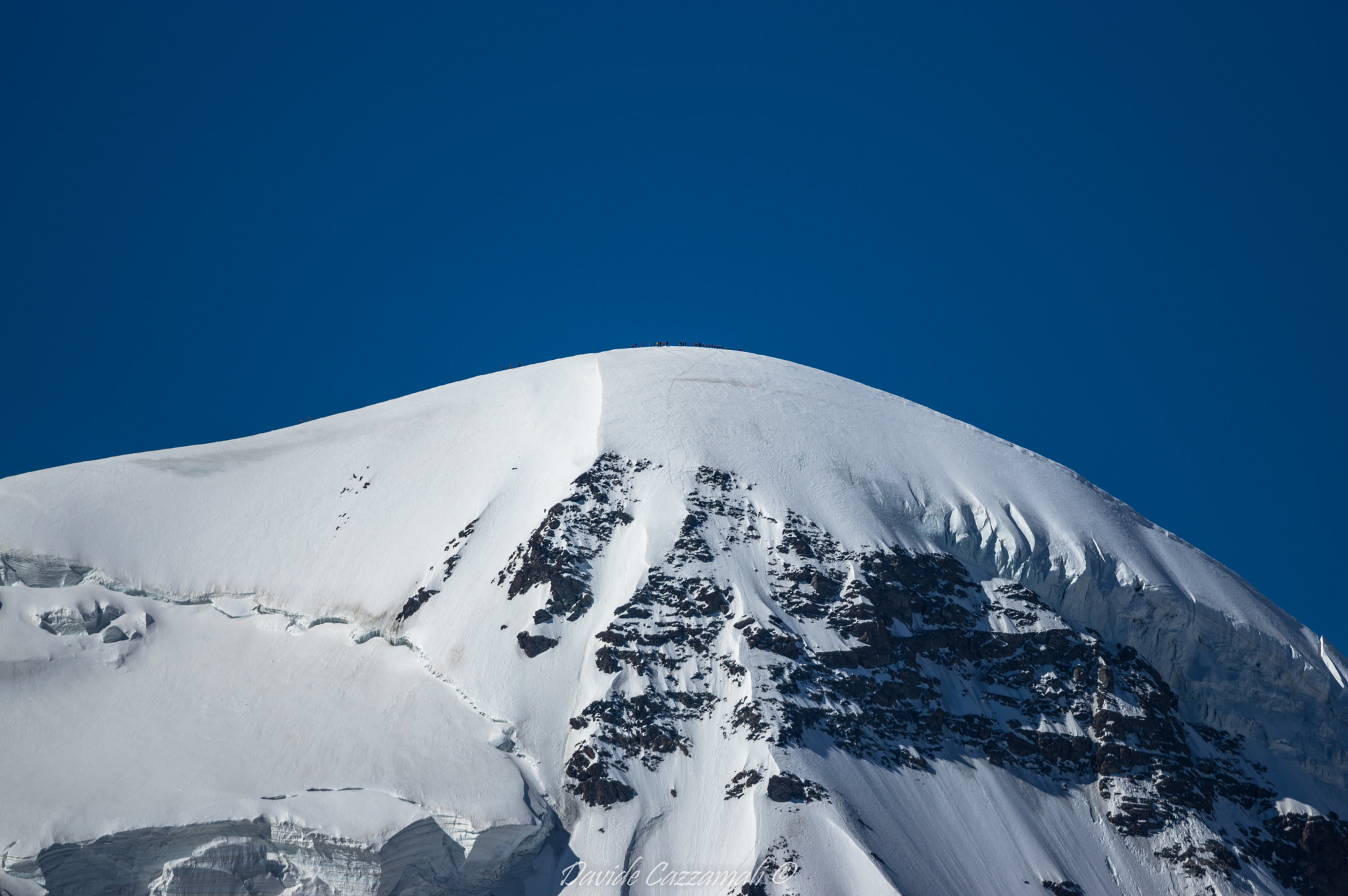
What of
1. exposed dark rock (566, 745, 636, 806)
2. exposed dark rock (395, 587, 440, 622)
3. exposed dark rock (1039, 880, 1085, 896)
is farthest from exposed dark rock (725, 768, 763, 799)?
exposed dark rock (395, 587, 440, 622)

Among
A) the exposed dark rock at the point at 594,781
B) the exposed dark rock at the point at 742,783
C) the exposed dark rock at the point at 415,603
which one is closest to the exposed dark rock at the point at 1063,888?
the exposed dark rock at the point at 742,783

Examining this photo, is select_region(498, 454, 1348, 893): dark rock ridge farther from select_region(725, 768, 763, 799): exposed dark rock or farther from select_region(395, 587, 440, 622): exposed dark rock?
select_region(395, 587, 440, 622): exposed dark rock

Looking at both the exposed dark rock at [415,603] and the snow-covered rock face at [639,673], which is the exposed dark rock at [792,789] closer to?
the snow-covered rock face at [639,673]

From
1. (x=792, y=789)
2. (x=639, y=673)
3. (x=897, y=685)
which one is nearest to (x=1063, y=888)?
(x=897, y=685)

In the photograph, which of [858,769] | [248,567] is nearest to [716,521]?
[858,769]

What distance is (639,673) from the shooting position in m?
59.5

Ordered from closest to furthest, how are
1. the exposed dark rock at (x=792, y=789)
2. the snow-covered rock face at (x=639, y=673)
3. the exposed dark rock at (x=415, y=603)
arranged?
the snow-covered rock face at (x=639, y=673)
the exposed dark rock at (x=792, y=789)
the exposed dark rock at (x=415, y=603)

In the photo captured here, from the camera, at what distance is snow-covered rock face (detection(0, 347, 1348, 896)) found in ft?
172

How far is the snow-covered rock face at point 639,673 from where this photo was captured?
172 feet

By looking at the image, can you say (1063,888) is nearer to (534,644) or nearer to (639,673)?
(639,673)

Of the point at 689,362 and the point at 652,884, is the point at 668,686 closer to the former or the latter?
Result: the point at 652,884

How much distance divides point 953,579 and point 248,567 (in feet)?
126

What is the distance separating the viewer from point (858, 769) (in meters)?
56.8

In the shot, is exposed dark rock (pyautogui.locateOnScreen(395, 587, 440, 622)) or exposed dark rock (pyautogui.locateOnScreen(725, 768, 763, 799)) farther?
exposed dark rock (pyautogui.locateOnScreen(395, 587, 440, 622))
